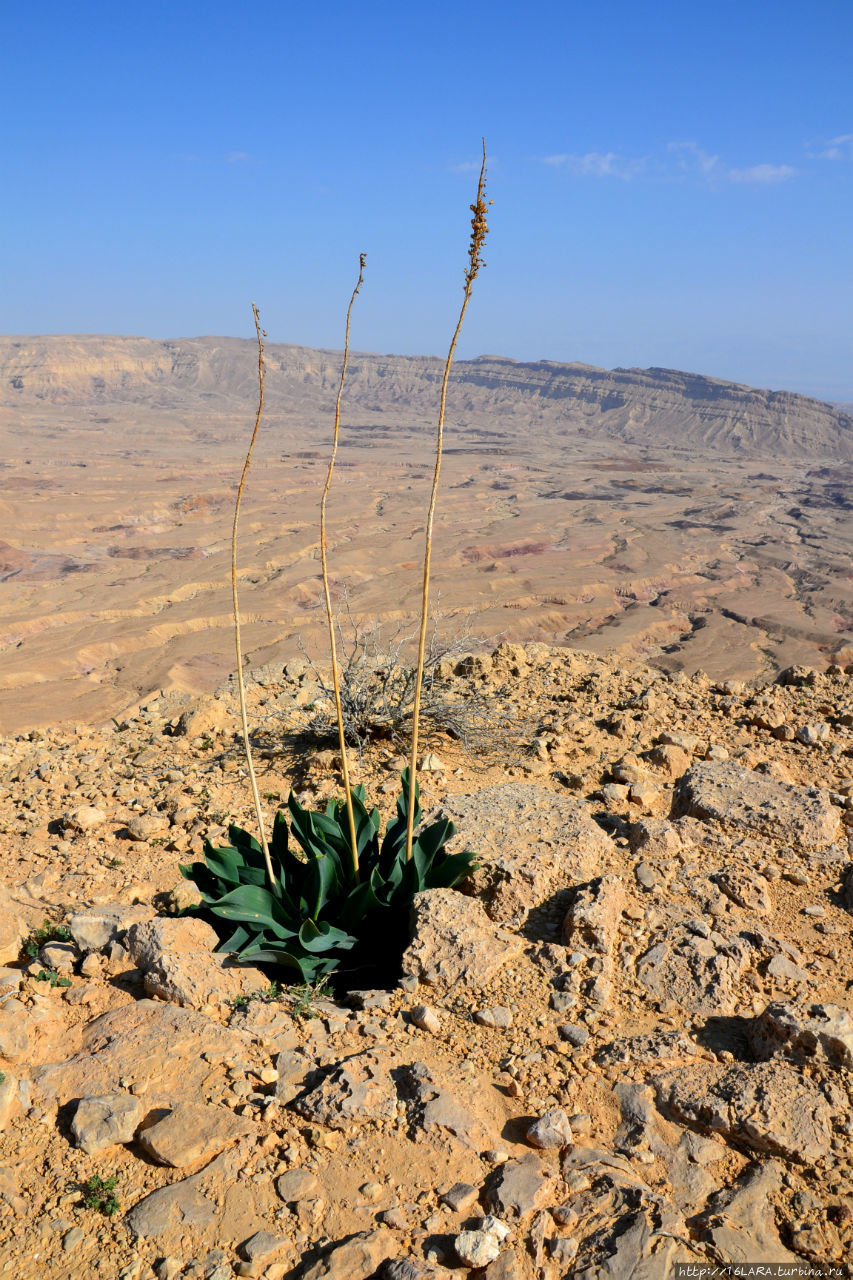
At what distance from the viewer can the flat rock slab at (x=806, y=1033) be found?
2.41m

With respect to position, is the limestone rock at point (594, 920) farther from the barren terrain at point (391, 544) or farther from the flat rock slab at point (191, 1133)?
the barren terrain at point (391, 544)

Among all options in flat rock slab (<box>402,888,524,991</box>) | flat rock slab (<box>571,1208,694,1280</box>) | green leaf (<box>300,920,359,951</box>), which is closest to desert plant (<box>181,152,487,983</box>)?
green leaf (<box>300,920,359,951</box>)

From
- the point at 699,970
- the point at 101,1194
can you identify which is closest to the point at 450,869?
the point at 699,970

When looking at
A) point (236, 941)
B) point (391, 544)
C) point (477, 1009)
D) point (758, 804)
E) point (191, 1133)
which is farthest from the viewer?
point (391, 544)

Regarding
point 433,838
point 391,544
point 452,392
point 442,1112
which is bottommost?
point 391,544

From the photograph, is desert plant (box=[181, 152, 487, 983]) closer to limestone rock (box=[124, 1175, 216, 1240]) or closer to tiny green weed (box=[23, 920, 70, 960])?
tiny green weed (box=[23, 920, 70, 960])

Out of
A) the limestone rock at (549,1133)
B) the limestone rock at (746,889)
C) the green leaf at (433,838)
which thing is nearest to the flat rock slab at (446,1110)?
the limestone rock at (549,1133)

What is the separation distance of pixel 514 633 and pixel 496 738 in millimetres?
11825

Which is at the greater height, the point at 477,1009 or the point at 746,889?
the point at 746,889

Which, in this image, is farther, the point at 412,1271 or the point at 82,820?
the point at 82,820

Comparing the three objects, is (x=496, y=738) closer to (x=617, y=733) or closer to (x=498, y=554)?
(x=617, y=733)

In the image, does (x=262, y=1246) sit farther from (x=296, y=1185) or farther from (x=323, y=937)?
(x=323, y=937)

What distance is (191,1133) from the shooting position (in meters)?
2.22

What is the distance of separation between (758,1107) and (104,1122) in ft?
5.74
